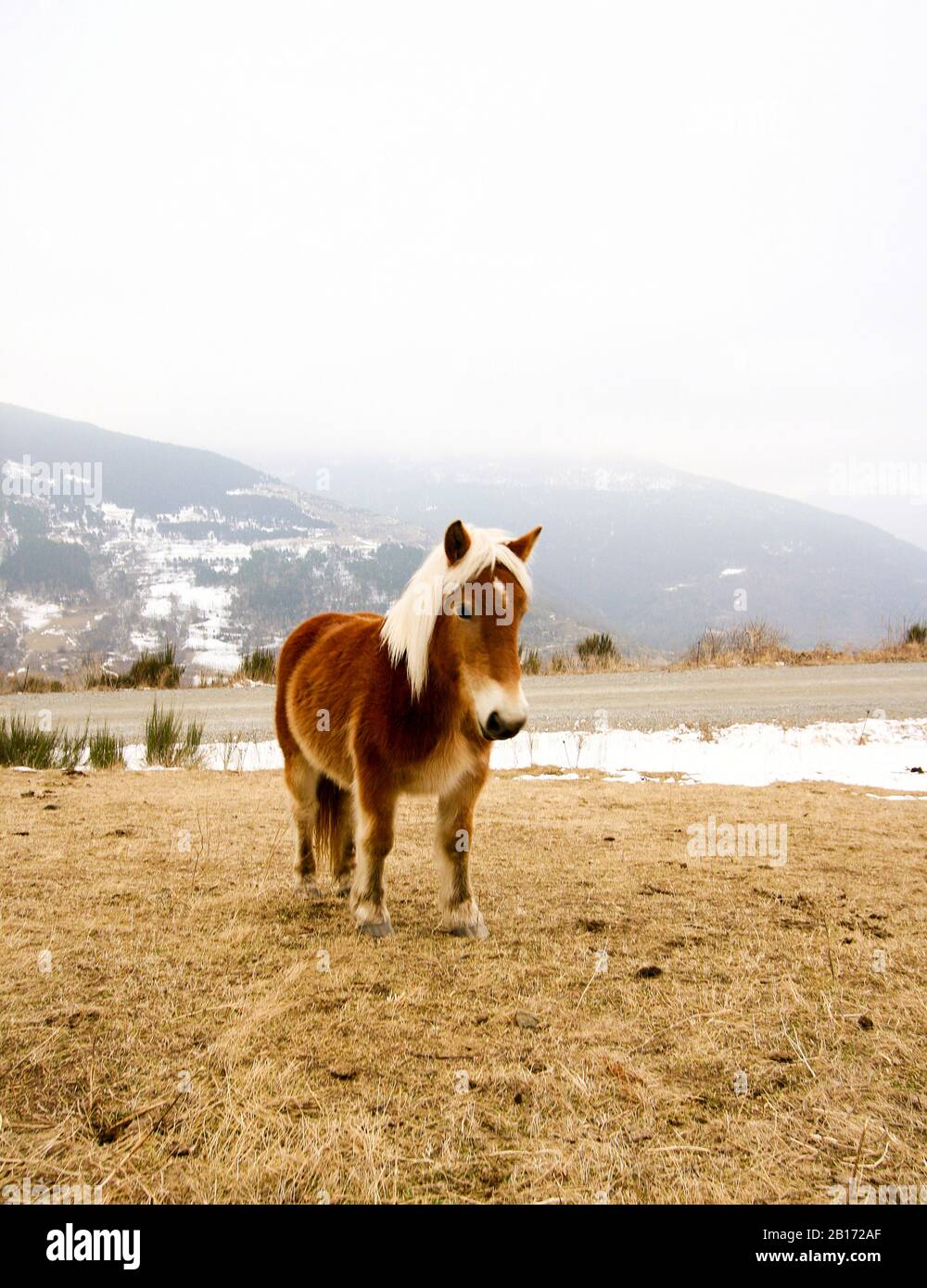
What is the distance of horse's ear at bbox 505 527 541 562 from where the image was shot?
11.5 feet

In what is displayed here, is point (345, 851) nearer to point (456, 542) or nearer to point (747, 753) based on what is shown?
point (456, 542)

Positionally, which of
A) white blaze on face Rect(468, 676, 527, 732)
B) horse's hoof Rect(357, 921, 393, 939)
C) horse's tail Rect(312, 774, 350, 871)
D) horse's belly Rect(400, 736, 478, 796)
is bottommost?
horse's hoof Rect(357, 921, 393, 939)

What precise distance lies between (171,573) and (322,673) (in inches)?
4177

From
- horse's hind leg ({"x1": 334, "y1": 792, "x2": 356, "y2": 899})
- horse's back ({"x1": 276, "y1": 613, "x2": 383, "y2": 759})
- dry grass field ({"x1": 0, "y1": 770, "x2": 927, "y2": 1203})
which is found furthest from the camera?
horse's hind leg ({"x1": 334, "y1": 792, "x2": 356, "y2": 899})

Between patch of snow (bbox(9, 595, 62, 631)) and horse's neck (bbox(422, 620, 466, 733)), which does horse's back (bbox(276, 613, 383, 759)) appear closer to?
horse's neck (bbox(422, 620, 466, 733))

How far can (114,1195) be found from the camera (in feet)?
5.41

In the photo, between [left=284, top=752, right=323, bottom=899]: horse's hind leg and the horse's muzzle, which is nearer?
the horse's muzzle

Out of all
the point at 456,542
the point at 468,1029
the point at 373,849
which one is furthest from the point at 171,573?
the point at 468,1029

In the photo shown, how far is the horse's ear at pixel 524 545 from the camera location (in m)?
3.50

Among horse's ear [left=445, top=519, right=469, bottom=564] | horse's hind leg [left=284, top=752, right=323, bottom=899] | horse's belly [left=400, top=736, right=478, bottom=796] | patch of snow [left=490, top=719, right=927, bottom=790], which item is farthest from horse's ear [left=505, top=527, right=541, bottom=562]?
patch of snow [left=490, top=719, right=927, bottom=790]

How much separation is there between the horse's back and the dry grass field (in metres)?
0.83

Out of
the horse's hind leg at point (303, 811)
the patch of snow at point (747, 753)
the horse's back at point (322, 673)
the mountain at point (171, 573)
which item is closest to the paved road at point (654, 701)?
the patch of snow at point (747, 753)
